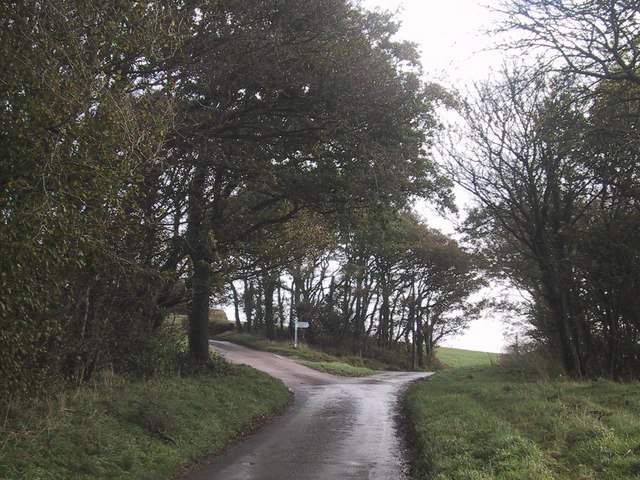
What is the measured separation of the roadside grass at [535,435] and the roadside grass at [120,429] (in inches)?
144

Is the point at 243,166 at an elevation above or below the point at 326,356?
above

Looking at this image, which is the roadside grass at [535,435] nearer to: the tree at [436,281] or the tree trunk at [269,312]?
the tree at [436,281]

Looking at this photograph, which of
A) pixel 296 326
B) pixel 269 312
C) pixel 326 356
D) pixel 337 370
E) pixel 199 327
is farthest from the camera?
pixel 269 312

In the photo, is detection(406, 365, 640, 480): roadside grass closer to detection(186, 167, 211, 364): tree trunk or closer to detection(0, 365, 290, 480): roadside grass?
detection(0, 365, 290, 480): roadside grass

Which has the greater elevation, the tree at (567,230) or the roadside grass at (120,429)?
the tree at (567,230)

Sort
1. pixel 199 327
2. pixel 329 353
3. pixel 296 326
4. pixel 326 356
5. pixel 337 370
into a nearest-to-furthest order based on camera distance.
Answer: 1. pixel 199 327
2. pixel 337 370
3. pixel 296 326
4. pixel 326 356
5. pixel 329 353

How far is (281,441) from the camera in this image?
9.93 m

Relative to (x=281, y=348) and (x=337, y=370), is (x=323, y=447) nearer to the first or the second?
(x=337, y=370)

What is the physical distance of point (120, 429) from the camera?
791 cm

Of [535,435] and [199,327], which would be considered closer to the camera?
[535,435]

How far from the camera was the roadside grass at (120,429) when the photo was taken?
613 centimetres

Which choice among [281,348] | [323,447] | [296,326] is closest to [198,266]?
[323,447]

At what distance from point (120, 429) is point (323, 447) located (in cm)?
353

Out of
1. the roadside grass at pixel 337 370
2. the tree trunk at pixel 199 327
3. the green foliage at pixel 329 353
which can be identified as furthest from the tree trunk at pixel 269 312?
the tree trunk at pixel 199 327
